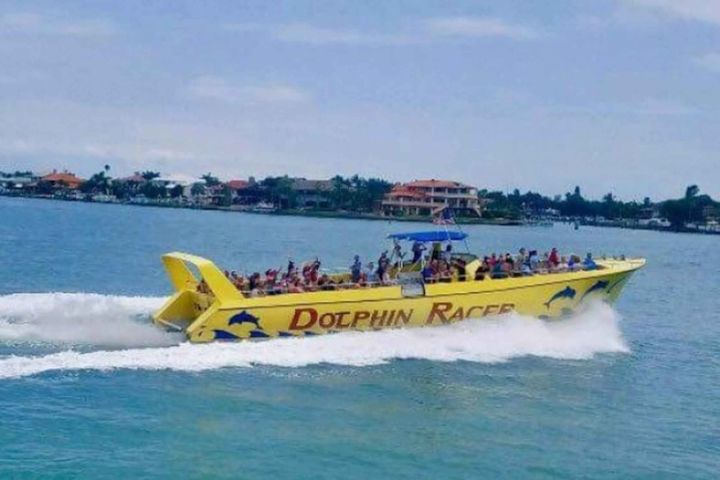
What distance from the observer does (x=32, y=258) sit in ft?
174

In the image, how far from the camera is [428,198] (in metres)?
158

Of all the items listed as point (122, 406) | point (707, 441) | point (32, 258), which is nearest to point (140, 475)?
point (122, 406)

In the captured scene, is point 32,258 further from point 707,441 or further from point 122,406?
point 707,441

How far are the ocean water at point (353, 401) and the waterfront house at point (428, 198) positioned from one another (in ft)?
417

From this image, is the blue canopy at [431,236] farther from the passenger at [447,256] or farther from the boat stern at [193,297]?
the boat stern at [193,297]

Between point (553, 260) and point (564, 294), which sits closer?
point (564, 294)

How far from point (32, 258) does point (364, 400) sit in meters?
39.6

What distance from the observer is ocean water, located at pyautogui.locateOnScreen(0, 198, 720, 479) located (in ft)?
47.6

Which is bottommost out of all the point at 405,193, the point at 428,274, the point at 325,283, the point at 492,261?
the point at 325,283

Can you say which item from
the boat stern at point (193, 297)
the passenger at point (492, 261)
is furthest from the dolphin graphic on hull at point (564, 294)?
the boat stern at point (193, 297)

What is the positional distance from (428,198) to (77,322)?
136m

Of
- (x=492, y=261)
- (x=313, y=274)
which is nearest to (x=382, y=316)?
(x=313, y=274)

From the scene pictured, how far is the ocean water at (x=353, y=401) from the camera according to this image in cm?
1450

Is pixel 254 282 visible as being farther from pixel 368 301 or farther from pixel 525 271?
pixel 525 271
